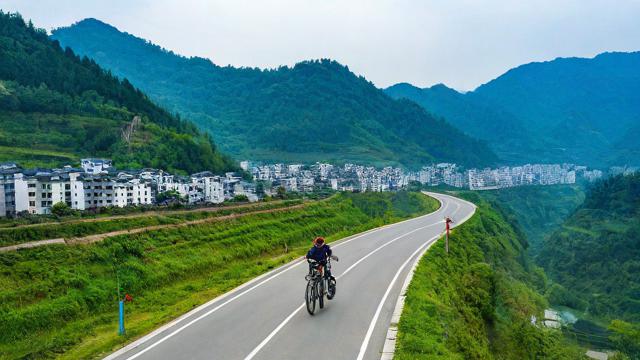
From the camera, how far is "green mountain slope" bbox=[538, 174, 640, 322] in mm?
50719

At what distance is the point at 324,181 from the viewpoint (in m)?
111

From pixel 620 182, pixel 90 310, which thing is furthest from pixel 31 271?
pixel 620 182

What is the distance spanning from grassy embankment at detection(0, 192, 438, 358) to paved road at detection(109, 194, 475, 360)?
0.88 meters

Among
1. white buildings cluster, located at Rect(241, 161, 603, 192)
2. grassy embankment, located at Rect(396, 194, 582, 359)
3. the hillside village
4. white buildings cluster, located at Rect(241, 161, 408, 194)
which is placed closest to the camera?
grassy embankment, located at Rect(396, 194, 582, 359)

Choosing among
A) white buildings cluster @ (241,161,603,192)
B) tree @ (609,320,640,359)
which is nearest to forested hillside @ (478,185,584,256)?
white buildings cluster @ (241,161,603,192)

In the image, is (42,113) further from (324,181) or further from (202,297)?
(202,297)

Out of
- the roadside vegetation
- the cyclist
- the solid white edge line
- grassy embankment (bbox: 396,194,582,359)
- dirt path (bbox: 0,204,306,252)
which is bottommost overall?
the roadside vegetation

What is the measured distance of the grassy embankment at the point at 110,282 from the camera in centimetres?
1274

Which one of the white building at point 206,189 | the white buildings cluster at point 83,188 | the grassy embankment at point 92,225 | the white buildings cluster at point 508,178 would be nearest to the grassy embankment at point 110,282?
→ the grassy embankment at point 92,225

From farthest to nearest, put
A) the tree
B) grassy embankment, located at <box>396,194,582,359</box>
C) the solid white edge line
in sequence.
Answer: the tree → grassy embankment, located at <box>396,194,582,359</box> → the solid white edge line

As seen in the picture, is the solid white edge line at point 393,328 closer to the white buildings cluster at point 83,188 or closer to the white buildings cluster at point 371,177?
the white buildings cluster at point 83,188

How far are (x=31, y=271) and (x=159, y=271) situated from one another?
493 cm

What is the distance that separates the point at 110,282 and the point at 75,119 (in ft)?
290

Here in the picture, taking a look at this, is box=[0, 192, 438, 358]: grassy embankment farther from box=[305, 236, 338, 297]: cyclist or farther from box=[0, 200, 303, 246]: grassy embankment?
box=[305, 236, 338, 297]: cyclist
